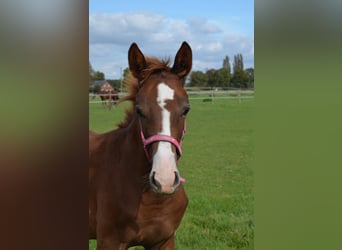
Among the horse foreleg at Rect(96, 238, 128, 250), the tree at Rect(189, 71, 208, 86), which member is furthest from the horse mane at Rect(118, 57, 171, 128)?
the horse foreleg at Rect(96, 238, 128, 250)

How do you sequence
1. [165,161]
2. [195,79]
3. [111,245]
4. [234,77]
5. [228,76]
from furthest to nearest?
1. [228,76]
2. [234,77]
3. [195,79]
4. [111,245]
5. [165,161]

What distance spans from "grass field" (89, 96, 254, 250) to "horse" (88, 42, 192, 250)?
321mm

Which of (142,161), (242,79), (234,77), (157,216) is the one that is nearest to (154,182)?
(142,161)

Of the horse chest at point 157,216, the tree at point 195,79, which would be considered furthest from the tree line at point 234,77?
the horse chest at point 157,216

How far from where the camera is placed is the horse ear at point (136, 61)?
1.97 m

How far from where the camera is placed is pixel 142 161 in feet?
6.70

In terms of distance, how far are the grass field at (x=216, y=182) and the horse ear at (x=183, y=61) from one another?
1.33 ft

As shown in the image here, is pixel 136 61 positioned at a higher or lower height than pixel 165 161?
higher

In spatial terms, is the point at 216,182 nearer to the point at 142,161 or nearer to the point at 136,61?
the point at 142,161

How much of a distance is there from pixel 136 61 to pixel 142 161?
55cm

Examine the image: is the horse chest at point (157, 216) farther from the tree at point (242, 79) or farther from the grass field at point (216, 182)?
the tree at point (242, 79)

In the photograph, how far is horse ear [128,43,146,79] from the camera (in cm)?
197

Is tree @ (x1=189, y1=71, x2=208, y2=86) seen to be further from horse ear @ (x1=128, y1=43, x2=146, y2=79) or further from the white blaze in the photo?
the white blaze
